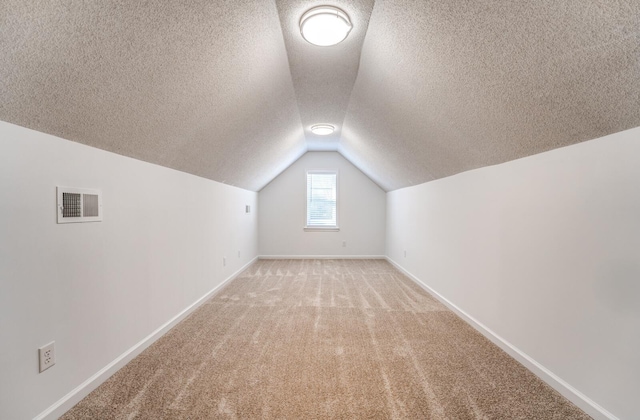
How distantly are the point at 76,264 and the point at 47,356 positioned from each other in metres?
0.47

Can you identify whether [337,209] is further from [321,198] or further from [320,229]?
[320,229]

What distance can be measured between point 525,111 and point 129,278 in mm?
2780

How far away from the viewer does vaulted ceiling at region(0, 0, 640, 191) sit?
123 cm

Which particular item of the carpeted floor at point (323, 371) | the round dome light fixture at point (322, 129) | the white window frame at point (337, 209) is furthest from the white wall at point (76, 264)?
the white window frame at point (337, 209)

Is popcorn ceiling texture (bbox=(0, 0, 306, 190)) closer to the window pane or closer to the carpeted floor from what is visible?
the carpeted floor

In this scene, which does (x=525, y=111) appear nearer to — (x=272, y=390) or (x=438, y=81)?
(x=438, y=81)

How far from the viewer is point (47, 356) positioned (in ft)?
5.13

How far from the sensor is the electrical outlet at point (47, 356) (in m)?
1.53

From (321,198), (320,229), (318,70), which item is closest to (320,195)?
(321,198)

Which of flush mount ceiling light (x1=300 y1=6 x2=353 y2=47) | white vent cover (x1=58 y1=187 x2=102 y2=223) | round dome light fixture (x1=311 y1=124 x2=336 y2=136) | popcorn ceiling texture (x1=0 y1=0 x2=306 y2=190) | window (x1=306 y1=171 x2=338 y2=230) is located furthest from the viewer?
window (x1=306 y1=171 x2=338 y2=230)

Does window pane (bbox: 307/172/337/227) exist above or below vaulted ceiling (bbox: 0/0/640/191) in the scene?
below

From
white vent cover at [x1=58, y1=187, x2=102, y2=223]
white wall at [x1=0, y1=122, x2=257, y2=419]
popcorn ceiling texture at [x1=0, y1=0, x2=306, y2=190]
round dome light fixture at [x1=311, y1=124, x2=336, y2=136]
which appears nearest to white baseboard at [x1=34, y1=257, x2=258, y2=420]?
white wall at [x1=0, y1=122, x2=257, y2=419]

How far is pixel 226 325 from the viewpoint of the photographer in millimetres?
2908

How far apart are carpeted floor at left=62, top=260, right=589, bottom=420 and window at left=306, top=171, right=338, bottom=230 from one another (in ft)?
10.9
